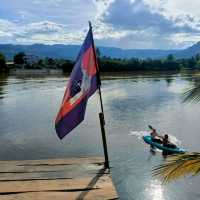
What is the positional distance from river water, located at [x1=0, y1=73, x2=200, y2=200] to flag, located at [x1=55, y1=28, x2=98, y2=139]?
628 centimetres

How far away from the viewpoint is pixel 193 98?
4.98m

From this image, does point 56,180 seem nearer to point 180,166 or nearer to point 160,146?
point 180,166

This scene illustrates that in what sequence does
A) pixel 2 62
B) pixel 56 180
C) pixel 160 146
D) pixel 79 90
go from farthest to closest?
1. pixel 2 62
2. pixel 160 146
3. pixel 79 90
4. pixel 56 180

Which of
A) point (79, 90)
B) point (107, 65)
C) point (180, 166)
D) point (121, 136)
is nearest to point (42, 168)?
point (79, 90)

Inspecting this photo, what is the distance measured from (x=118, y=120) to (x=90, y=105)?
14.0 meters

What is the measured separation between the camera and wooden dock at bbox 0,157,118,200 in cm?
727

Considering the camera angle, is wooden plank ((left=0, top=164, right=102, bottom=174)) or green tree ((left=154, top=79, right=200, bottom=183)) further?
wooden plank ((left=0, top=164, right=102, bottom=174))

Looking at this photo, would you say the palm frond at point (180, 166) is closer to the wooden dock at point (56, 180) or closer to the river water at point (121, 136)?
the wooden dock at point (56, 180)

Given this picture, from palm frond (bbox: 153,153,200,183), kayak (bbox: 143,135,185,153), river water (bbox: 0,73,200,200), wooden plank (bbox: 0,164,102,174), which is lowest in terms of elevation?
river water (bbox: 0,73,200,200)

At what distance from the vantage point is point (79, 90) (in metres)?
8.99

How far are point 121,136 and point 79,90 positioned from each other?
2540 cm

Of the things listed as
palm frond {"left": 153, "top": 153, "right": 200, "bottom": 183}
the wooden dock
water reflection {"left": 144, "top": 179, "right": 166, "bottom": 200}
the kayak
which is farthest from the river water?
palm frond {"left": 153, "top": 153, "right": 200, "bottom": 183}

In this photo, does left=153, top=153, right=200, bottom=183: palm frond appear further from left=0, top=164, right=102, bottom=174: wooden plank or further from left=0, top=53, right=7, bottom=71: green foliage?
left=0, top=53, right=7, bottom=71: green foliage

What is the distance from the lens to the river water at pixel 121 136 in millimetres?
20953
